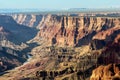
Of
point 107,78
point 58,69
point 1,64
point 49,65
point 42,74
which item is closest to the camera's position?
point 107,78

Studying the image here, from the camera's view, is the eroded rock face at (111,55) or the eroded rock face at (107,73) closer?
the eroded rock face at (107,73)

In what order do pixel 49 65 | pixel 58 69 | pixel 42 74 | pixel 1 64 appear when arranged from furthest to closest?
pixel 1 64 → pixel 49 65 → pixel 58 69 → pixel 42 74

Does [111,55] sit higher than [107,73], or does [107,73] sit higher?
[107,73]

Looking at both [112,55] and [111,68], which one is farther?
[112,55]

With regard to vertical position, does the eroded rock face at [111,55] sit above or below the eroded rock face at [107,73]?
below

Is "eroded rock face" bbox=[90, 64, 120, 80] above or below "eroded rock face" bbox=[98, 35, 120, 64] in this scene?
above

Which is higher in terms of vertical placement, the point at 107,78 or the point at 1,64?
the point at 107,78

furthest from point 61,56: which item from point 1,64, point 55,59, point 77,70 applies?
point 77,70

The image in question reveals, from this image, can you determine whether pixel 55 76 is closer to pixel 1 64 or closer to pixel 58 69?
pixel 58 69

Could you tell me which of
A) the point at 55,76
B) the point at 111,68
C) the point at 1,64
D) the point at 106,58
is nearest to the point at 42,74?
the point at 55,76

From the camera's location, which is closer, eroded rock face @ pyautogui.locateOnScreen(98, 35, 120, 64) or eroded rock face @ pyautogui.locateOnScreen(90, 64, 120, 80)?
eroded rock face @ pyautogui.locateOnScreen(90, 64, 120, 80)
